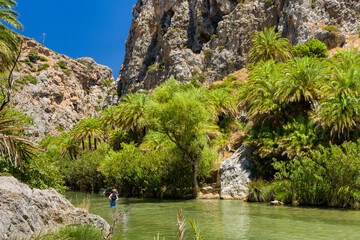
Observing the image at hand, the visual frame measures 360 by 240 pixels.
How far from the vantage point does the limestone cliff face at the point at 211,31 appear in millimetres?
56312

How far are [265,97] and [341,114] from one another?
8.21 metres

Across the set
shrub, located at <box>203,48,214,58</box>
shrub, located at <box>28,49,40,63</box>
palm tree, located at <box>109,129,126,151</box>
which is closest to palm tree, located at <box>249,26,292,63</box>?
palm tree, located at <box>109,129,126,151</box>

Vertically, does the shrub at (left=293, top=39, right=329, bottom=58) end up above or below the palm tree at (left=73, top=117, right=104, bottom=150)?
above

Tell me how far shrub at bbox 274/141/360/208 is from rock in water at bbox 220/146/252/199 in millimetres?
5238

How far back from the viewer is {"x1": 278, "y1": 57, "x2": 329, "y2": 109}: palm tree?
2506 centimetres

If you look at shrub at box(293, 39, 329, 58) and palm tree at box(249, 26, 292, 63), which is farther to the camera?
shrub at box(293, 39, 329, 58)

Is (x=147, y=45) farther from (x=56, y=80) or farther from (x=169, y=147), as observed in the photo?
(x=169, y=147)

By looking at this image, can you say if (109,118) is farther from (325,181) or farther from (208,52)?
(208,52)

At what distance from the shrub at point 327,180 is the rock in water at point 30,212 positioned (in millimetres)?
13671

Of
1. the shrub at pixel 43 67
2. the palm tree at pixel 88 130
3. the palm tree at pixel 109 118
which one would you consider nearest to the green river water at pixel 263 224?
the palm tree at pixel 109 118

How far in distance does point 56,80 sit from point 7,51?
7756 cm

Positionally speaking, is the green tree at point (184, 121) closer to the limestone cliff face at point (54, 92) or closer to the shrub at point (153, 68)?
the limestone cliff face at point (54, 92)

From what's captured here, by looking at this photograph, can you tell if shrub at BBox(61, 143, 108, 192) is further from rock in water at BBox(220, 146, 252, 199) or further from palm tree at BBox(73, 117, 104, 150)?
rock in water at BBox(220, 146, 252, 199)

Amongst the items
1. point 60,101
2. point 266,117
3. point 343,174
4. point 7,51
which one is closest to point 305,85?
point 266,117
